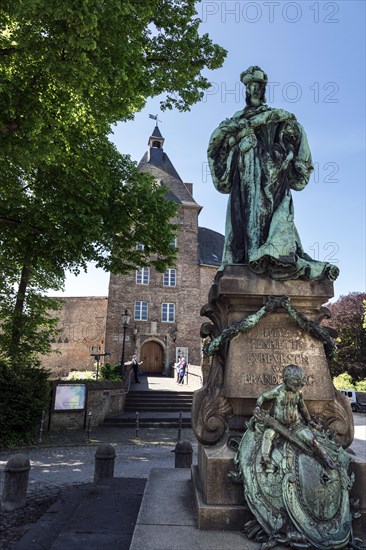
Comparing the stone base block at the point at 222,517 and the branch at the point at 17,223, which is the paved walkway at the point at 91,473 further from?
the branch at the point at 17,223

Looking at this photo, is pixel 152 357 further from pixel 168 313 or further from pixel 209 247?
pixel 209 247

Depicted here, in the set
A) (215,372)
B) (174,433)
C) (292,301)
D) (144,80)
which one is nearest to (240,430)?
(215,372)

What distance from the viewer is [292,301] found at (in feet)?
12.0

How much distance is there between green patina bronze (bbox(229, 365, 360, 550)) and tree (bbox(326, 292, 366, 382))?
30.8 metres

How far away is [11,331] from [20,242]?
470cm

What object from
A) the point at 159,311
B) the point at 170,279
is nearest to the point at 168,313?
the point at 159,311

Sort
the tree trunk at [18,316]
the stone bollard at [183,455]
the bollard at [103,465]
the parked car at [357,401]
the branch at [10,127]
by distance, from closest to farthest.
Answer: the bollard at [103,465] < the stone bollard at [183,455] < the branch at [10,127] < the tree trunk at [18,316] < the parked car at [357,401]

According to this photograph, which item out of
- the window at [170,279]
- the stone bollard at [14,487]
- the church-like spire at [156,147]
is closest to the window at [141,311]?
the window at [170,279]

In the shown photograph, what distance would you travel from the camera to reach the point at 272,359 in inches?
138

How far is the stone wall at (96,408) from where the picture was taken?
1356 centimetres

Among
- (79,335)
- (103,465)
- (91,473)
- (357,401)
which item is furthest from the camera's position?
(79,335)

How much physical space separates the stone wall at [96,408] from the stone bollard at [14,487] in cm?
839

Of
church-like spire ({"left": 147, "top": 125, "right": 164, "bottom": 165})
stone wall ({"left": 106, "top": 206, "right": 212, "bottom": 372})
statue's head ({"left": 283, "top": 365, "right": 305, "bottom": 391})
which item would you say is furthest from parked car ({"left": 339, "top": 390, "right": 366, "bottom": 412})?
church-like spire ({"left": 147, "top": 125, "right": 164, "bottom": 165})

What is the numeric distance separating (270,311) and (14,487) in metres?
4.41
